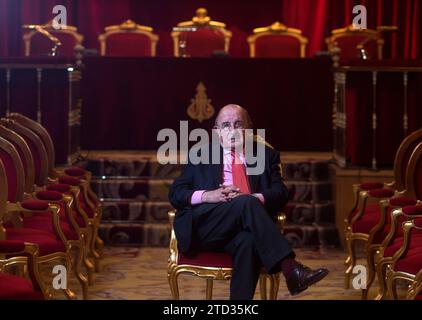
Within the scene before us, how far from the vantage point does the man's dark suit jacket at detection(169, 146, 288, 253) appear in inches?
210

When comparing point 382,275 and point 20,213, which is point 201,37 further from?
point 382,275

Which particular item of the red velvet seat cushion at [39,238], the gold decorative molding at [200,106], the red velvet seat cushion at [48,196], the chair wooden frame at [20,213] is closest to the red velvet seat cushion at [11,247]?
the chair wooden frame at [20,213]

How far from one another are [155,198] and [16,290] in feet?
14.0

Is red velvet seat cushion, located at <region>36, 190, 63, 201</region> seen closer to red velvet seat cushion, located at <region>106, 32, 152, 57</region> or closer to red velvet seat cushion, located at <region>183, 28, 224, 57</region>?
red velvet seat cushion, located at <region>183, 28, 224, 57</region>

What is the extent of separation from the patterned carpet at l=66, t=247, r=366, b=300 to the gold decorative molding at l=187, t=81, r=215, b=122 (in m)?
1.58

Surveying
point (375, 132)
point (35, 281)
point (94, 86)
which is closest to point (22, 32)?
point (94, 86)

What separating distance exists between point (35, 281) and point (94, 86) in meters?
4.85

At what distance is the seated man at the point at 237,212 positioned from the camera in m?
5.05

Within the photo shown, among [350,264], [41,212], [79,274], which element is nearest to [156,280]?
[79,274]

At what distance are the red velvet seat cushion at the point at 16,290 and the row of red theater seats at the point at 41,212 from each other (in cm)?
1

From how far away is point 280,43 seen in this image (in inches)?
439

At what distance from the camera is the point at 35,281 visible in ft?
14.6
